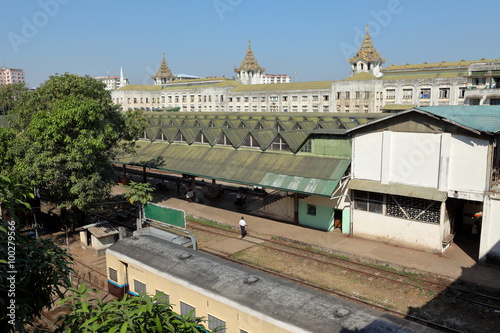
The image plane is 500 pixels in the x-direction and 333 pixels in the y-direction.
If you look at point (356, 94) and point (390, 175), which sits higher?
point (356, 94)

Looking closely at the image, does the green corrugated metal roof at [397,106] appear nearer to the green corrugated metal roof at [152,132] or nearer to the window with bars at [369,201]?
the green corrugated metal roof at [152,132]

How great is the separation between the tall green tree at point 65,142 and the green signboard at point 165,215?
10.0ft

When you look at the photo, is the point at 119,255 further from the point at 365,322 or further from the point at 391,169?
the point at 391,169

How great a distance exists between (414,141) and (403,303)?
30.7ft

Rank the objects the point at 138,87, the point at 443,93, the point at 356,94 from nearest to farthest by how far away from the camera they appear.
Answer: the point at 443,93 → the point at 356,94 → the point at 138,87

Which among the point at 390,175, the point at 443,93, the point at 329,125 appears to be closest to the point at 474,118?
the point at 390,175

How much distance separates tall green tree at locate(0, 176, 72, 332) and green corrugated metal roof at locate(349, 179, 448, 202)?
60.8ft

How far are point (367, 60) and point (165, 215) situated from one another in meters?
84.2

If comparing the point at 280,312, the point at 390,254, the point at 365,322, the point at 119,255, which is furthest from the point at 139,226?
the point at 365,322

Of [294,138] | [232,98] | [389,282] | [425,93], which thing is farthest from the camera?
[232,98]

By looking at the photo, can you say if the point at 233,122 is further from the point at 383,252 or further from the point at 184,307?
the point at 184,307

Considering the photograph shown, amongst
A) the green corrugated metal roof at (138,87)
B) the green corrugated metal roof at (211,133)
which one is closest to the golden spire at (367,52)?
the green corrugated metal roof at (138,87)

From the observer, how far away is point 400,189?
2270 cm

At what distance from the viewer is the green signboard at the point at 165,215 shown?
22938 millimetres
